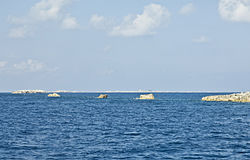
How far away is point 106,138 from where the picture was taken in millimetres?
32438

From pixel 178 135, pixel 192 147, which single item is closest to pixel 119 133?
pixel 178 135

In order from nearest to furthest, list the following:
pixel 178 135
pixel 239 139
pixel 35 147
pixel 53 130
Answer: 1. pixel 35 147
2. pixel 239 139
3. pixel 178 135
4. pixel 53 130

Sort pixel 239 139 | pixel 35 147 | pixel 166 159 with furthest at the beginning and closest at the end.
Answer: pixel 239 139 < pixel 35 147 < pixel 166 159

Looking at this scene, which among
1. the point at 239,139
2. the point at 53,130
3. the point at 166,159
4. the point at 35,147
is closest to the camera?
the point at 166,159

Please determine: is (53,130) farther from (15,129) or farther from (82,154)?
(82,154)

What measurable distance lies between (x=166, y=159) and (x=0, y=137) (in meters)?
18.8

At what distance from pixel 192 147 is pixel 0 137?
65.2 feet

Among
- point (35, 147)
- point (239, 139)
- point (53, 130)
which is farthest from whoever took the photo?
point (53, 130)

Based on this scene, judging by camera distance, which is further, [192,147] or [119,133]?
[119,133]

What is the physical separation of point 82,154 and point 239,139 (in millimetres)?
16892

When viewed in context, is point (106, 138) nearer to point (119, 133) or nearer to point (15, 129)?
point (119, 133)

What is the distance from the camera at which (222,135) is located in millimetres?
34594

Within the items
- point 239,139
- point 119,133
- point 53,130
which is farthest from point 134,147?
point 53,130

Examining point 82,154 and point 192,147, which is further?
point 192,147
